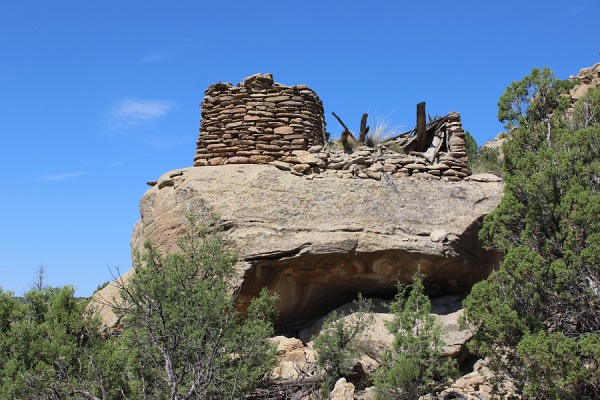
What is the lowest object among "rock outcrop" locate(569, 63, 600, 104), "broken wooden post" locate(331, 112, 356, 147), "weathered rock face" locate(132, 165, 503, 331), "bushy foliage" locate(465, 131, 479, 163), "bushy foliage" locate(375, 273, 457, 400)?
"bushy foliage" locate(375, 273, 457, 400)

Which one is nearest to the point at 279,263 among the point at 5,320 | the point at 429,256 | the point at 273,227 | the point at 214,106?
the point at 273,227

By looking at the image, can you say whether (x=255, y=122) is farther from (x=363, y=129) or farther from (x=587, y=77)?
(x=587, y=77)

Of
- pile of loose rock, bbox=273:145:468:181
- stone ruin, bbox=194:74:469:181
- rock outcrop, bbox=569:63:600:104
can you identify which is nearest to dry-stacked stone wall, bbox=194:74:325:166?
stone ruin, bbox=194:74:469:181

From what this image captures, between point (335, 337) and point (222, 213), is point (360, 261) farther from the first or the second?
point (222, 213)

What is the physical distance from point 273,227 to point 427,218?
2.50 meters

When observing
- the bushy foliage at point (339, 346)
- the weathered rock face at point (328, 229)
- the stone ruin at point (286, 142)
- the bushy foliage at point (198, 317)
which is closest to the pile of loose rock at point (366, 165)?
the stone ruin at point (286, 142)

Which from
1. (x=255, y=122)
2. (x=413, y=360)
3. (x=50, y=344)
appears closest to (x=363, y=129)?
(x=255, y=122)

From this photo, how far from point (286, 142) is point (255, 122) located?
647 millimetres

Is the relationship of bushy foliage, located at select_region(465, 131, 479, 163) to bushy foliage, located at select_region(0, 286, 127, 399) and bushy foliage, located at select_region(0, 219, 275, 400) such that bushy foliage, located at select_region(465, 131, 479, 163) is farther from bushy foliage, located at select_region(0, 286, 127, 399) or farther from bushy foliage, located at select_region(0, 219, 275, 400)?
bushy foliage, located at select_region(0, 286, 127, 399)

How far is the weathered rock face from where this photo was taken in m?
11.1

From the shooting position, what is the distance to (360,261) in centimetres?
1112

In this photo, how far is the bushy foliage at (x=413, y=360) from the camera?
9359 millimetres

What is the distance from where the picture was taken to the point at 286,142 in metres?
12.4

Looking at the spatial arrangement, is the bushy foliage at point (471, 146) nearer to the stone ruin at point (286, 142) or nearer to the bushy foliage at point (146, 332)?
the stone ruin at point (286, 142)
